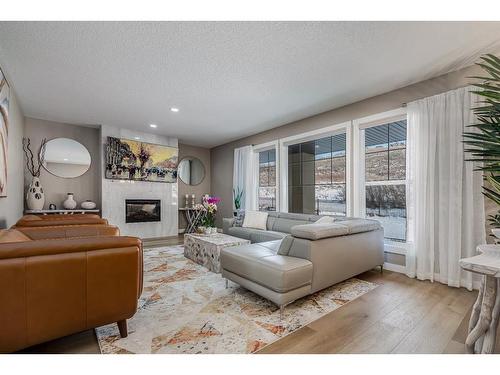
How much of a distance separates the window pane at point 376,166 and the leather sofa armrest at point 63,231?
11.8 ft

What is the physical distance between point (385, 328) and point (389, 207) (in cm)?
213

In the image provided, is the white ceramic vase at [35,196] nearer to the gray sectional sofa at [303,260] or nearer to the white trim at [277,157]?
the gray sectional sofa at [303,260]

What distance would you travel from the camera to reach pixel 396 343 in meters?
1.63

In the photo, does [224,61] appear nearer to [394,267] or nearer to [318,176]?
[318,176]

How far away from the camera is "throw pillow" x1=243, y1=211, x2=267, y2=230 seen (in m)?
4.50

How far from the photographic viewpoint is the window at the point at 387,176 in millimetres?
3398

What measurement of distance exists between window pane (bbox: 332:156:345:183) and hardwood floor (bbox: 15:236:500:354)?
2028 mm

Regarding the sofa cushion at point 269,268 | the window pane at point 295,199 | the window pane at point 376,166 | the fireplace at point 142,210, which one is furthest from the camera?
the fireplace at point 142,210

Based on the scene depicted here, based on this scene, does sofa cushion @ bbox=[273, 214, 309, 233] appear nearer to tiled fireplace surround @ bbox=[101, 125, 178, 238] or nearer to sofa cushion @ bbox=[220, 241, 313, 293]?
sofa cushion @ bbox=[220, 241, 313, 293]

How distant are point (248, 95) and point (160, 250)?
314 cm

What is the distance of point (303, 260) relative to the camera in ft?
7.18

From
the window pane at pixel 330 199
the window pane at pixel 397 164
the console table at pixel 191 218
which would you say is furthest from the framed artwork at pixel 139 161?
the window pane at pixel 397 164

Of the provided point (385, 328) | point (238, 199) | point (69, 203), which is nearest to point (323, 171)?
point (238, 199)
